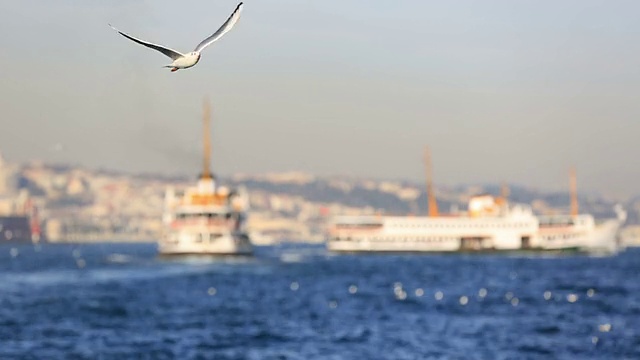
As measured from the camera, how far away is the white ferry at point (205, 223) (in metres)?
175

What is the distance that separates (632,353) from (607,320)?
19384 mm

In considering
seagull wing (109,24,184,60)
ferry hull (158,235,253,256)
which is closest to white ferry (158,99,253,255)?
ferry hull (158,235,253,256)

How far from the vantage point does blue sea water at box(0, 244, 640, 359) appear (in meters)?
61.0

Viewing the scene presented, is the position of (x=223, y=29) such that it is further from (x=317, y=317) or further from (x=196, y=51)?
(x=317, y=317)

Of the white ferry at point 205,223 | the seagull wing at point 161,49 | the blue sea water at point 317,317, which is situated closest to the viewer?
the seagull wing at point 161,49

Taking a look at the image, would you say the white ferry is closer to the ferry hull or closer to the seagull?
the ferry hull

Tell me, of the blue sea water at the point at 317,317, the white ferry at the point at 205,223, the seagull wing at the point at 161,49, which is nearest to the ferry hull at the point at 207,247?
the white ferry at the point at 205,223

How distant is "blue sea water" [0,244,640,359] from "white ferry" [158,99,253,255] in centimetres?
3272

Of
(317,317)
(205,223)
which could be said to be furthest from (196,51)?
(205,223)

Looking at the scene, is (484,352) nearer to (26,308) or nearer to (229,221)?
(26,308)

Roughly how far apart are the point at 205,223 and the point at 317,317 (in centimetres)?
9340

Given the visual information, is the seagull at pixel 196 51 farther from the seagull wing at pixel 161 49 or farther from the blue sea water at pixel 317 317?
the blue sea water at pixel 317 317

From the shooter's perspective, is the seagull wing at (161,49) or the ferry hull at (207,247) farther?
the ferry hull at (207,247)

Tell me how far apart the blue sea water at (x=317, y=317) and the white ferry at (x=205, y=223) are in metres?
32.7
